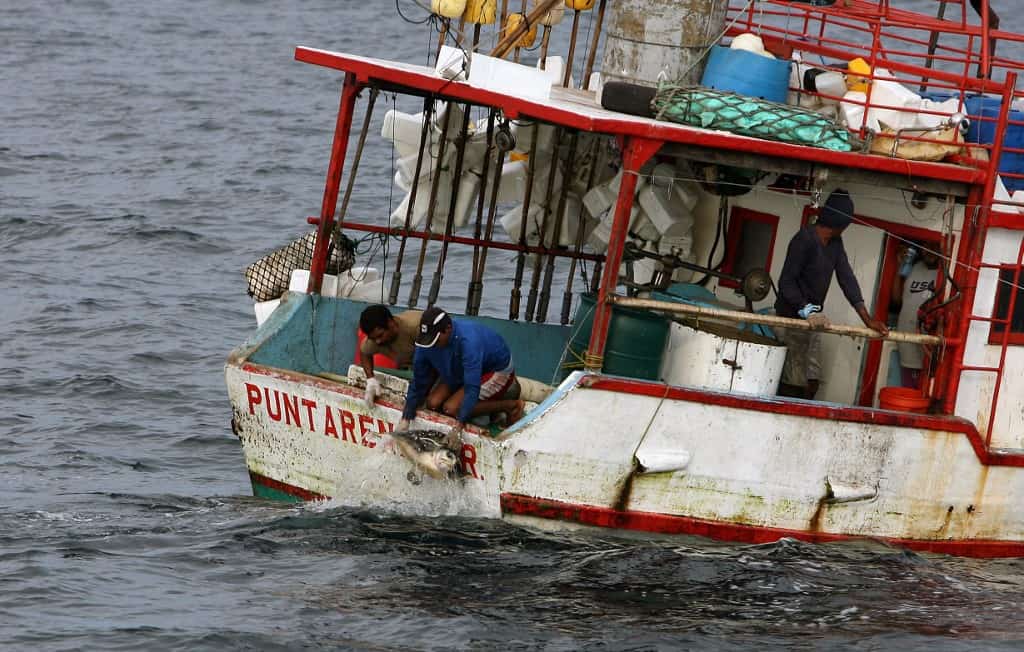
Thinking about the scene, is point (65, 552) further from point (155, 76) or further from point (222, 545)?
point (155, 76)

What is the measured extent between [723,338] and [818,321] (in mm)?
643

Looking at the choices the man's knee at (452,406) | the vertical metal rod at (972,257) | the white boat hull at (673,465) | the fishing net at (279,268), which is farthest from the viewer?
the fishing net at (279,268)

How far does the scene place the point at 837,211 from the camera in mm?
11359

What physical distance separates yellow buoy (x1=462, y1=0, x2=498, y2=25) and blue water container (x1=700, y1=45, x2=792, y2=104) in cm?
192

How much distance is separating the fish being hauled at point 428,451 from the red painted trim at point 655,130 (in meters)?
2.22

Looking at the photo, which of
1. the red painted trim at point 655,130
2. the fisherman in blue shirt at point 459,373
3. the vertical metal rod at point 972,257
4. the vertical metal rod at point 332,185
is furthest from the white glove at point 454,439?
the vertical metal rod at point 972,257

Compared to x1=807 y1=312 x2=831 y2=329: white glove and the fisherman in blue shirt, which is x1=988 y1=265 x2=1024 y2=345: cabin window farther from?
the fisherman in blue shirt

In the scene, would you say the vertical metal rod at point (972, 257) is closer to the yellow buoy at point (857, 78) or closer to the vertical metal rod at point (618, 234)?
the yellow buoy at point (857, 78)

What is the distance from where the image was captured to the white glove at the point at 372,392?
1091cm

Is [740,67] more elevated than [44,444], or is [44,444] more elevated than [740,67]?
[740,67]

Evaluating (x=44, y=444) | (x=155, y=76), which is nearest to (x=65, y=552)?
(x=44, y=444)

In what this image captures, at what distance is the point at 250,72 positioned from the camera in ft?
113

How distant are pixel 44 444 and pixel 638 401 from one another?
5.86 meters

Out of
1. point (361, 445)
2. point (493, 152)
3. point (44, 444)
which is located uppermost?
point (493, 152)
